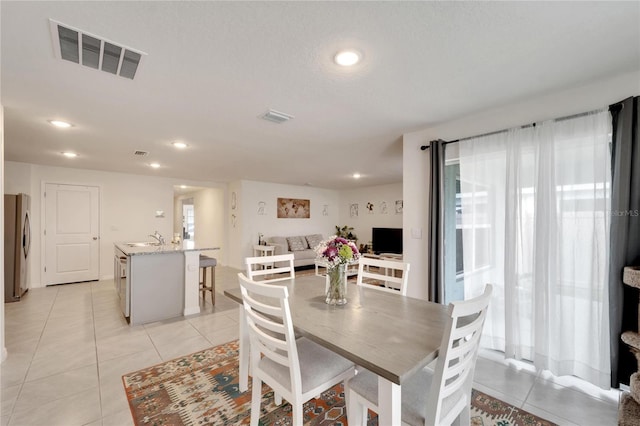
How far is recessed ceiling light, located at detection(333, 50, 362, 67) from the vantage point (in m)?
1.66

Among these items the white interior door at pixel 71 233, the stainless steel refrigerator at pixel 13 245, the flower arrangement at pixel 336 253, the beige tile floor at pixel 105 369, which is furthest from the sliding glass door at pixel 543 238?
the white interior door at pixel 71 233

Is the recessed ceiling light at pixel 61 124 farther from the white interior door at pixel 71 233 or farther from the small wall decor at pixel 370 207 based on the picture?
the small wall decor at pixel 370 207

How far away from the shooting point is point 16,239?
13.8 ft

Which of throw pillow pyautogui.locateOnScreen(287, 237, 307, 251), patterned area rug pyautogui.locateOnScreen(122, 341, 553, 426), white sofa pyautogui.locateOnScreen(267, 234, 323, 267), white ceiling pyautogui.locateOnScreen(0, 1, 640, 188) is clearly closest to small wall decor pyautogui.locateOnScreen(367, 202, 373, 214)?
white sofa pyautogui.locateOnScreen(267, 234, 323, 267)

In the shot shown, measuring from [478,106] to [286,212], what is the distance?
5.98 meters

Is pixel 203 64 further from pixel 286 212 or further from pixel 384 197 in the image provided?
pixel 384 197

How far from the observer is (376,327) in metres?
1.42

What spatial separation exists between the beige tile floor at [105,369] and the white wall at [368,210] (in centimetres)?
515

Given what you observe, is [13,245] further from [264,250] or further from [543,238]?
[543,238]

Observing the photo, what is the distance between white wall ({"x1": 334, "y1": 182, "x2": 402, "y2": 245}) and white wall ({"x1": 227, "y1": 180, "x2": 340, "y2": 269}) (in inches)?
29.7

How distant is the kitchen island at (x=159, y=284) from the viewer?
3375mm

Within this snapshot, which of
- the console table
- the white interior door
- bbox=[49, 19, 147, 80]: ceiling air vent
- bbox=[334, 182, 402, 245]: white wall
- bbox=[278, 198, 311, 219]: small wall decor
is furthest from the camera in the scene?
bbox=[278, 198, 311, 219]: small wall decor

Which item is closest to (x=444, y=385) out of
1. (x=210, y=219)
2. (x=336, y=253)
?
(x=336, y=253)

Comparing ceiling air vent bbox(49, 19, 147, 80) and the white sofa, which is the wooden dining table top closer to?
ceiling air vent bbox(49, 19, 147, 80)
